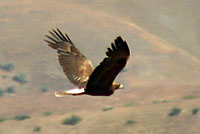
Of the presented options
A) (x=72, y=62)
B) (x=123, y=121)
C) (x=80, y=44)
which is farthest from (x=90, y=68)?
(x=80, y=44)

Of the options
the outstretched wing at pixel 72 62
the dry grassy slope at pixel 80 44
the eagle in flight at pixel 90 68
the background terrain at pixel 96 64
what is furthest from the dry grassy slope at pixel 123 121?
the eagle in flight at pixel 90 68

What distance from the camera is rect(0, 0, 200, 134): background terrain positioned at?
138 metres

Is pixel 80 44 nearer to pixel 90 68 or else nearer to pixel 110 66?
pixel 90 68

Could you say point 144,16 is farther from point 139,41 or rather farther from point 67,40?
point 67,40

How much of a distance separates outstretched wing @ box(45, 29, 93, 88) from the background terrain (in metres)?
105

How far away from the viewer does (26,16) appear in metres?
189

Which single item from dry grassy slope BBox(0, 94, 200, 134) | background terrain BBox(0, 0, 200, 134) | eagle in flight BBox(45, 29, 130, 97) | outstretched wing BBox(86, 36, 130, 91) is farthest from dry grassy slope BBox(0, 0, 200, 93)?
outstretched wing BBox(86, 36, 130, 91)

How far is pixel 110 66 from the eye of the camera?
18.7 metres

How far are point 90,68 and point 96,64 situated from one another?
14803 cm

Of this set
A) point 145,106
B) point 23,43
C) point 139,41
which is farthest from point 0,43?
point 145,106

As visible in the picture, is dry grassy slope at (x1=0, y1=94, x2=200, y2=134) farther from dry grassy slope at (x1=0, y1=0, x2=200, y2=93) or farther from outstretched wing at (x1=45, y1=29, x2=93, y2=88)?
outstretched wing at (x1=45, y1=29, x2=93, y2=88)

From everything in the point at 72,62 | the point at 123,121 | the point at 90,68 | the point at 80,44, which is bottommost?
the point at 90,68

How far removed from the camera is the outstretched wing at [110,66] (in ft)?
59.4

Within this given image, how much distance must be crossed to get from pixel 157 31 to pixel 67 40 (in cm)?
17067
